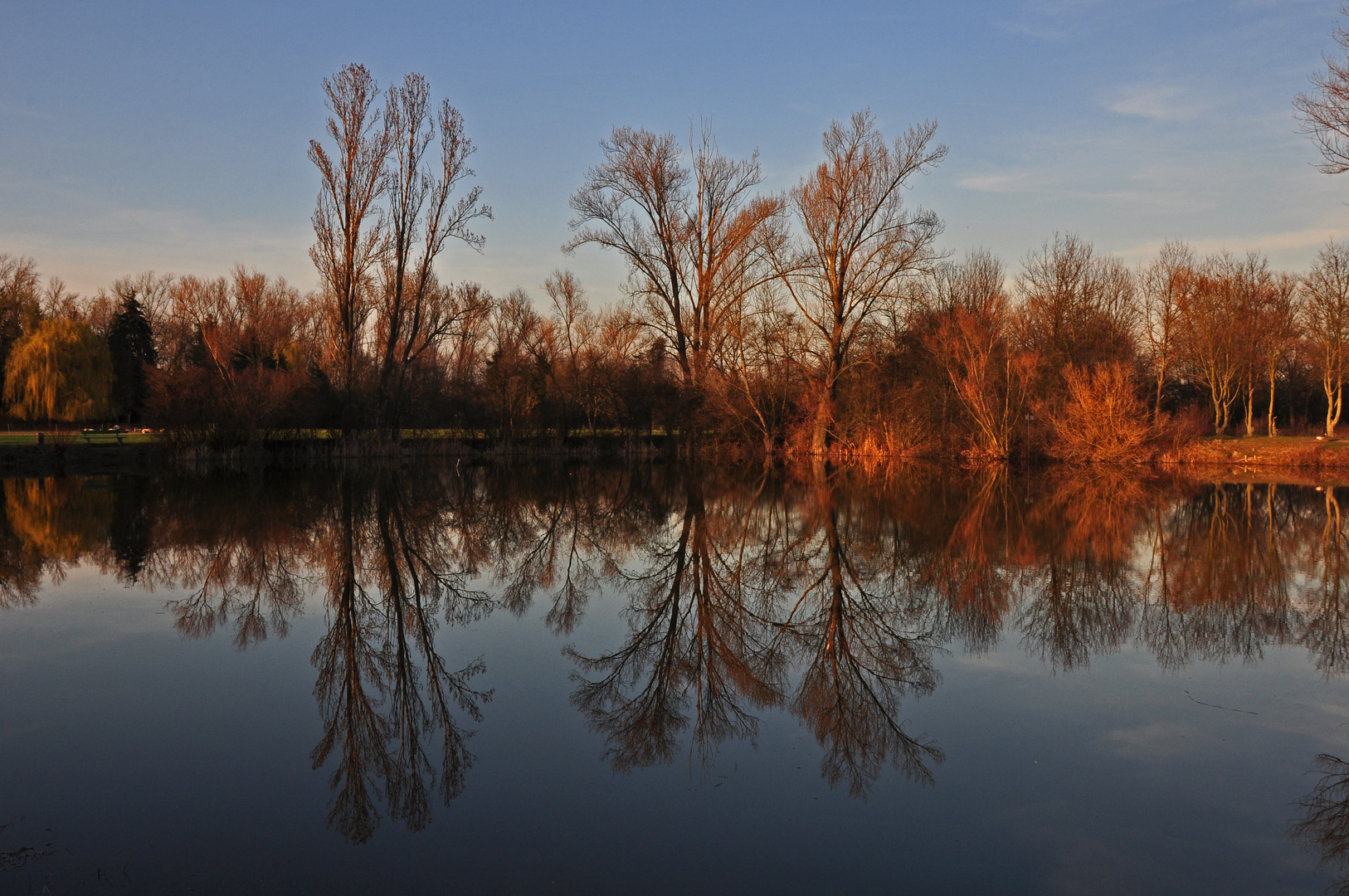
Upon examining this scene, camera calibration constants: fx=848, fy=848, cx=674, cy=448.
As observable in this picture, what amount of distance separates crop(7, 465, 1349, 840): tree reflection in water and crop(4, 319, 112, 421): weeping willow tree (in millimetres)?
22766

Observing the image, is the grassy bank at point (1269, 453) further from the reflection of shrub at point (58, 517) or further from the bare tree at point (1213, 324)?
the reflection of shrub at point (58, 517)

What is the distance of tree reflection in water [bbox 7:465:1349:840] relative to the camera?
467 centimetres

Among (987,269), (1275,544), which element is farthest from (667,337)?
(1275,544)

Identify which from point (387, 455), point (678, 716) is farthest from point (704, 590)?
point (387, 455)

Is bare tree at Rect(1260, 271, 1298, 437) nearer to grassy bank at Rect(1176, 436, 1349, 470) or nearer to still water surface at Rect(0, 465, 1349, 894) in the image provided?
grassy bank at Rect(1176, 436, 1349, 470)

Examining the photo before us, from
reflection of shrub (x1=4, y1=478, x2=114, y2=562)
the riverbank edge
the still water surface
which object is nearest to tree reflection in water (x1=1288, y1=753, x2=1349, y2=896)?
the still water surface

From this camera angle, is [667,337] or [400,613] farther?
[667,337]

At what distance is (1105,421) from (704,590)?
21.5 metres

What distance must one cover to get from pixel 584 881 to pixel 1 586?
8322 millimetres

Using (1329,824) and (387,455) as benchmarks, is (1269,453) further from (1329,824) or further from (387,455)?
(387,455)

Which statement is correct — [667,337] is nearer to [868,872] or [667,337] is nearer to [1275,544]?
[1275,544]

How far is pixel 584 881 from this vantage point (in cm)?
303

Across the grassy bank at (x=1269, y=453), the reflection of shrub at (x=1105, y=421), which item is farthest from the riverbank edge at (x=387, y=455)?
the reflection of shrub at (x=1105, y=421)

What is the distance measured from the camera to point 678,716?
4.83 meters
